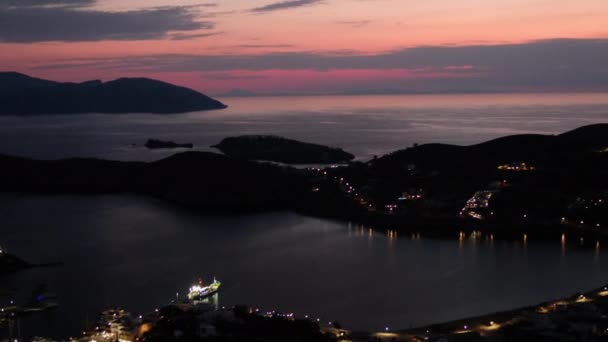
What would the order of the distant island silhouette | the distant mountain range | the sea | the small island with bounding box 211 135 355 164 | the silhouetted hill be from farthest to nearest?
1. the distant mountain range
2. the small island with bounding box 211 135 355 164
3. the silhouetted hill
4. the distant island silhouette
5. the sea

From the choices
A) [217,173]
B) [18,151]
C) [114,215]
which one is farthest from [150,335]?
[18,151]

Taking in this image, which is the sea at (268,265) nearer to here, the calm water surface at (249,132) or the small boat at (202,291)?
the small boat at (202,291)

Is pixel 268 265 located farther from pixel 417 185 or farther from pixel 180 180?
pixel 180 180

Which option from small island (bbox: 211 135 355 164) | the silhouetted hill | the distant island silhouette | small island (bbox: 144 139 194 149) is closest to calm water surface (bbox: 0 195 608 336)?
the distant island silhouette

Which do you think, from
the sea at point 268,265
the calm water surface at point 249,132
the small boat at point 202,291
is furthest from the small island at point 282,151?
the small boat at point 202,291

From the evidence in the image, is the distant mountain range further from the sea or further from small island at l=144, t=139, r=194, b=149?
the sea

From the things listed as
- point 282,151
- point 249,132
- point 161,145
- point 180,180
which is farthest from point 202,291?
point 249,132
